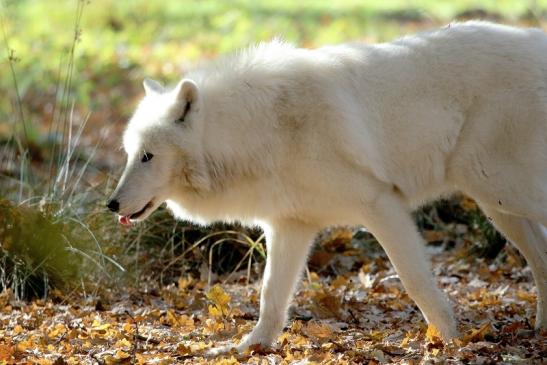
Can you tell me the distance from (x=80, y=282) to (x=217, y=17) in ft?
56.1

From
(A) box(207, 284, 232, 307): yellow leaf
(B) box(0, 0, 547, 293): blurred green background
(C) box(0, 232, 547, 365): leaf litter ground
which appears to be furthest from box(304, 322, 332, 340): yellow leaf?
(B) box(0, 0, 547, 293): blurred green background

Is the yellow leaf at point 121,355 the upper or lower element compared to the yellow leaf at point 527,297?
lower

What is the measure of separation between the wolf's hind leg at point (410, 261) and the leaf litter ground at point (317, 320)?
0.11 meters

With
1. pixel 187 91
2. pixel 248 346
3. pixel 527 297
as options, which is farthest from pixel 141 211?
pixel 527 297

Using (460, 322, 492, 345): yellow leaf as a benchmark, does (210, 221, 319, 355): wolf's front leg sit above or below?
above

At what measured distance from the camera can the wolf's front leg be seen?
235 inches

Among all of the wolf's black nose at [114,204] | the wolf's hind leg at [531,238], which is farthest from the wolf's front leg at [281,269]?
the wolf's hind leg at [531,238]

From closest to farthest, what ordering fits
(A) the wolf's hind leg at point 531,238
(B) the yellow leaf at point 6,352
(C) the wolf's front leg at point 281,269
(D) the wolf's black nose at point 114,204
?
(B) the yellow leaf at point 6,352 < (D) the wolf's black nose at point 114,204 < (C) the wolf's front leg at point 281,269 < (A) the wolf's hind leg at point 531,238

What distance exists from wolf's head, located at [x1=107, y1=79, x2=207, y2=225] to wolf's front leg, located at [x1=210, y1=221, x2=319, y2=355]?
65 cm

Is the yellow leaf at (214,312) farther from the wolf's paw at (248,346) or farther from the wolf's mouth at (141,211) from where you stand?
the wolf's mouth at (141,211)

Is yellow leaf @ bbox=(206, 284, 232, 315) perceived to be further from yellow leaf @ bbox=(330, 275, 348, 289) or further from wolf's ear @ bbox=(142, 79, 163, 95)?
wolf's ear @ bbox=(142, 79, 163, 95)

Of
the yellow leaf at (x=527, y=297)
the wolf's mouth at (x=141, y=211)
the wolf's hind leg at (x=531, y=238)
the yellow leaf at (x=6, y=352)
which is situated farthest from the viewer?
the yellow leaf at (x=527, y=297)

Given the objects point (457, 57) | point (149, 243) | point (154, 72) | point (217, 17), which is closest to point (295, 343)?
point (457, 57)

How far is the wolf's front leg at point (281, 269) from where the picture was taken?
5.98 metres
